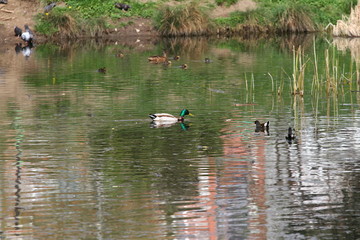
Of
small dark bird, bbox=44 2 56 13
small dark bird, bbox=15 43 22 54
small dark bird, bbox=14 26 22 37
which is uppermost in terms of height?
small dark bird, bbox=44 2 56 13

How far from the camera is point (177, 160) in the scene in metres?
16.3

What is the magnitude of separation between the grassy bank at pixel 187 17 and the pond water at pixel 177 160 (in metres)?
21.3

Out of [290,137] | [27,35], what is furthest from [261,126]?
[27,35]

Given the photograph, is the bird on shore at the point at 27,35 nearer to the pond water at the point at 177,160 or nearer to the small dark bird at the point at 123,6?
the small dark bird at the point at 123,6

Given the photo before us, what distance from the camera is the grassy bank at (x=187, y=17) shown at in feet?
173

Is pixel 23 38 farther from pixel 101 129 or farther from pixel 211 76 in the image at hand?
pixel 101 129

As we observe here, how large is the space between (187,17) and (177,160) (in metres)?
37.2

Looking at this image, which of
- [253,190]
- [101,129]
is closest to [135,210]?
[253,190]

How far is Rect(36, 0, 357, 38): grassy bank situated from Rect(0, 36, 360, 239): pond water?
2131 cm

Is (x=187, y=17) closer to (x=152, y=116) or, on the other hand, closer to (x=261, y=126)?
(x=152, y=116)

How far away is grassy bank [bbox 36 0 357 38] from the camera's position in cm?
5288

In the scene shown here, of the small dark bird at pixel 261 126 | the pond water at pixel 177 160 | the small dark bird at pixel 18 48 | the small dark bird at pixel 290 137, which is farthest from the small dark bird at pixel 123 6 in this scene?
the small dark bird at pixel 290 137

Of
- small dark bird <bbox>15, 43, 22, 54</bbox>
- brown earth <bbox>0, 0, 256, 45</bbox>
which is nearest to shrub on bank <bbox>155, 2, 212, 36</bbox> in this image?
brown earth <bbox>0, 0, 256, 45</bbox>

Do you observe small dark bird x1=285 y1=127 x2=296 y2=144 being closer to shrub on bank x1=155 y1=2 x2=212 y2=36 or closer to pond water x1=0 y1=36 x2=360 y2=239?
pond water x1=0 y1=36 x2=360 y2=239
